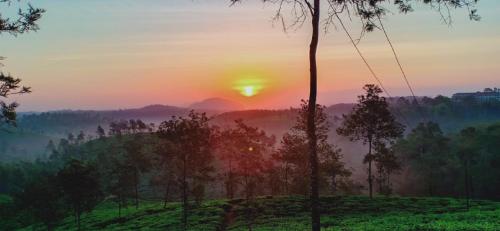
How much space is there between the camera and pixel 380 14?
20766 mm

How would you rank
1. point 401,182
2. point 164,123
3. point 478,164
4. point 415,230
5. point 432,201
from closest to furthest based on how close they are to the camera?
point 415,230
point 164,123
point 432,201
point 478,164
point 401,182

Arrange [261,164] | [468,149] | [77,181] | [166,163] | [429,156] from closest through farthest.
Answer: [77,181] < [261,164] < [166,163] < [468,149] < [429,156]

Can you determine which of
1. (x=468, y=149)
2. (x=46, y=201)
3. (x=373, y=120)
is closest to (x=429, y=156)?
(x=468, y=149)

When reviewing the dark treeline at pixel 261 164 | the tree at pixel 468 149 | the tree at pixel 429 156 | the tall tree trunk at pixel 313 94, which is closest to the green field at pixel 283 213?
the dark treeline at pixel 261 164

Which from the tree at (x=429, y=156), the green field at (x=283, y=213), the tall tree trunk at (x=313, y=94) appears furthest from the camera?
the tree at (x=429, y=156)

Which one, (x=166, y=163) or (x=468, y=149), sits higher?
(x=468, y=149)

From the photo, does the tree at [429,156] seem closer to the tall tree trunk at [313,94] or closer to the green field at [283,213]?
the green field at [283,213]

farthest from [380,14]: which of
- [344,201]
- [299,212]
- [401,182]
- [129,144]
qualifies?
[401,182]

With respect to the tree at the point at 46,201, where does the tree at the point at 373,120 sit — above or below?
above

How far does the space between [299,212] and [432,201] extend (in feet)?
76.9

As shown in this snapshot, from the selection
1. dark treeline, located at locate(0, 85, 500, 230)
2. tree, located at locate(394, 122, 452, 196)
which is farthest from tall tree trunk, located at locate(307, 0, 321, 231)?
tree, located at locate(394, 122, 452, 196)

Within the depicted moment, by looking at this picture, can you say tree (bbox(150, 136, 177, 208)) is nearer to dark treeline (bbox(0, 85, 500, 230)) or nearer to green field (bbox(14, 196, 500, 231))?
dark treeline (bbox(0, 85, 500, 230))

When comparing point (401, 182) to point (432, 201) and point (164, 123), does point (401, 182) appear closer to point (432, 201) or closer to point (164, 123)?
point (432, 201)

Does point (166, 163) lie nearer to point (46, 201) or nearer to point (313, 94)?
point (46, 201)
